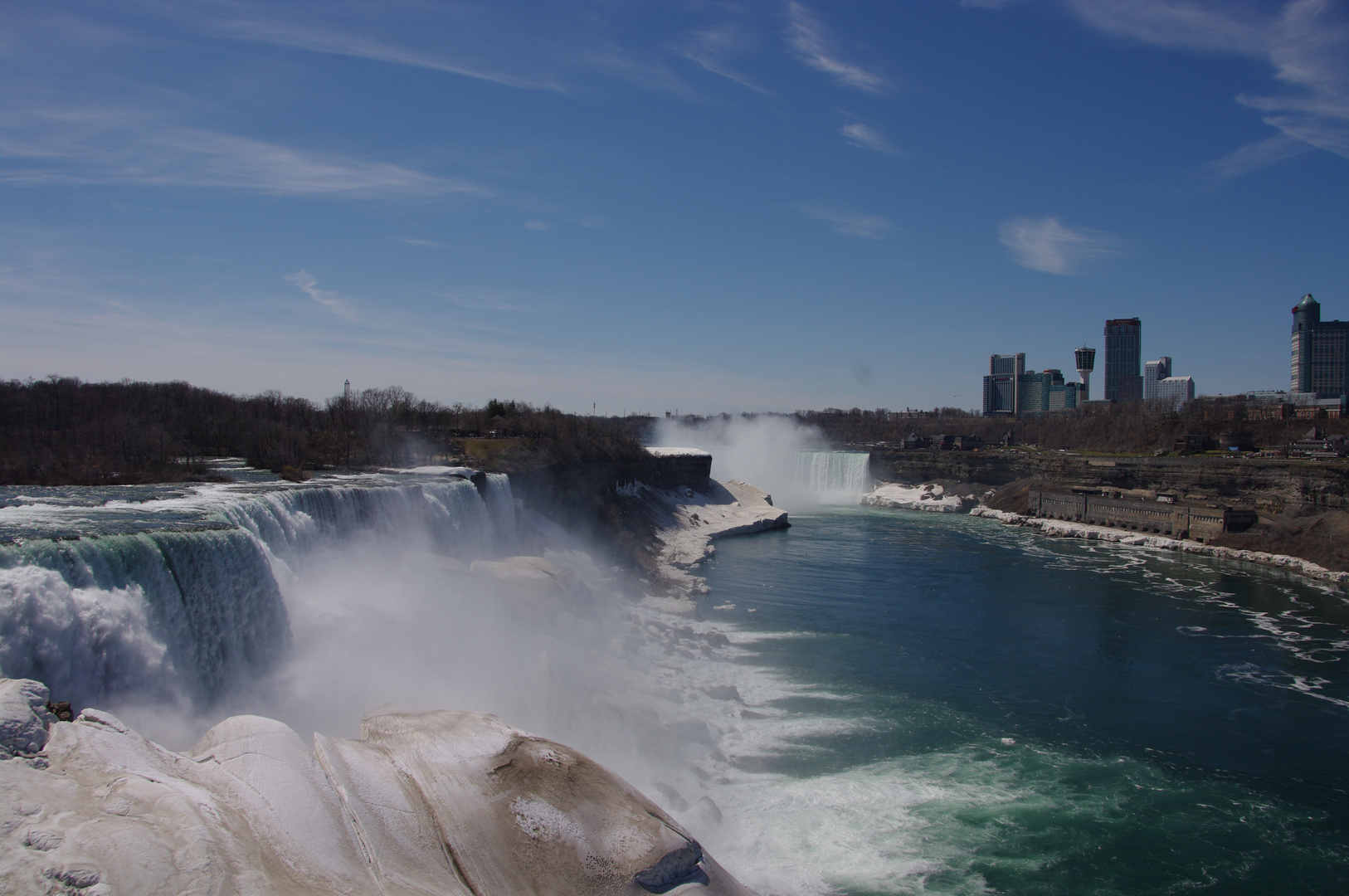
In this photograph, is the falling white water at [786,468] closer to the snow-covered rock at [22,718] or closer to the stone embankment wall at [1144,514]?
the stone embankment wall at [1144,514]

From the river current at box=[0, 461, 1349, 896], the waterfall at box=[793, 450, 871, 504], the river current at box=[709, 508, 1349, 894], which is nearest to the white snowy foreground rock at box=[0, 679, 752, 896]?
the river current at box=[0, 461, 1349, 896]

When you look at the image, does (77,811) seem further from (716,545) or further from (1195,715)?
(716,545)

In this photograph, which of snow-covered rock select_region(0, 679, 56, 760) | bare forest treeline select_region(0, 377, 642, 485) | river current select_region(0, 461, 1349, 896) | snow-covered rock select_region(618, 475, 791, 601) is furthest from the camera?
snow-covered rock select_region(618, 475, 791, 601)

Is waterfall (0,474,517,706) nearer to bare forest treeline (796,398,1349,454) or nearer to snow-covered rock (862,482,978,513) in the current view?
snow-covered rock (862,482,978,513)

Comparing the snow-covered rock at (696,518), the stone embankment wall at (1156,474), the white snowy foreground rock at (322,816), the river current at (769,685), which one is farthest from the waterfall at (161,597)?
the stone embankment wall at (1156,474)

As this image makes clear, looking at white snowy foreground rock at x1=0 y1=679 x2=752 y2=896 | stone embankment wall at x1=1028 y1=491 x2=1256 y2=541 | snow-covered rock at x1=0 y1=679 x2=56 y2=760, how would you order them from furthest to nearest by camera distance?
stone embankment wall at x1=1028 y1=491 x2=1256 y2=541 < snow-covered rock at x1=0 y1=679 x2=56 y2=760 < white snowy foreground rock at x1=0 y1=679 x2=752 y2=896

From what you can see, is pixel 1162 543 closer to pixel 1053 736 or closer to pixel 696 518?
pixel 696 518
